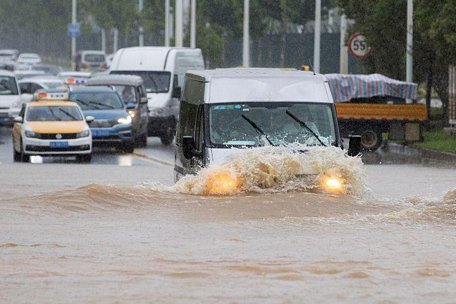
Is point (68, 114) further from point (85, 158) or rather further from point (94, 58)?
point (94, 58)

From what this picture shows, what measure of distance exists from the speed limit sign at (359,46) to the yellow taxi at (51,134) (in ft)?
50.5

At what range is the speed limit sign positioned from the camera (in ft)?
161

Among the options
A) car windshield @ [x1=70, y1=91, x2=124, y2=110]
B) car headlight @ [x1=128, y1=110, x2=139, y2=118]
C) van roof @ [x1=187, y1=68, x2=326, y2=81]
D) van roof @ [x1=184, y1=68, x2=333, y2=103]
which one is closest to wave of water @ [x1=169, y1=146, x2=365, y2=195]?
van roof @ [x1=184, y1=68, x2=333, y2=103]

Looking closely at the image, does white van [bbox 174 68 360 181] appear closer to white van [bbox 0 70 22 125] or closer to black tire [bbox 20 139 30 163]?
black tire [bbox 20 139 30 163]

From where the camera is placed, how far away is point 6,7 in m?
132

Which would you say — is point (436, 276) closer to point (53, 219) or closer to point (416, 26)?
point (53, 219)

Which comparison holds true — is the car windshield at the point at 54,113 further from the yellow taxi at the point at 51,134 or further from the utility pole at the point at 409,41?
the utility pole at the point at 409,41

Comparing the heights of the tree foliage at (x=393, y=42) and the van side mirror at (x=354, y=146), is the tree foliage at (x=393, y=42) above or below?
above

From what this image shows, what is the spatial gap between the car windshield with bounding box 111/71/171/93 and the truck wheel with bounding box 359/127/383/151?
20.1 ft

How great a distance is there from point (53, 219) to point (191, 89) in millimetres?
3331

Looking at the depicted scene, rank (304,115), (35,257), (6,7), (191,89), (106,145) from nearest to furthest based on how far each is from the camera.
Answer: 1. (35,257)
2. (304,115)
3. (191,89)
4. (106,145)
5. (6,7)

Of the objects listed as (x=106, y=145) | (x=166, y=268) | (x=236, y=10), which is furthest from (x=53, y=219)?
(x=236, y=10)

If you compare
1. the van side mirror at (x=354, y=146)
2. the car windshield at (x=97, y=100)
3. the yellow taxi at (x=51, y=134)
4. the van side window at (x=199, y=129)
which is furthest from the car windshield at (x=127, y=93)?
the van side mirror at (x=354, y=146)

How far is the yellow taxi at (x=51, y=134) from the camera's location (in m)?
34.6
